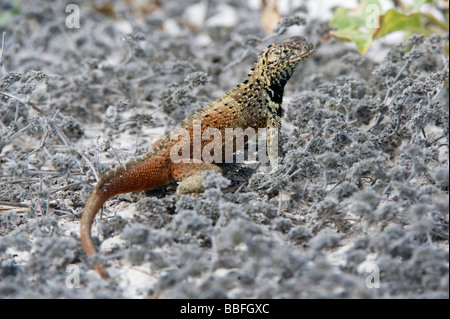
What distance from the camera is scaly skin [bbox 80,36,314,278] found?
325cm

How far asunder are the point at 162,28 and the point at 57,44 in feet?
6.14

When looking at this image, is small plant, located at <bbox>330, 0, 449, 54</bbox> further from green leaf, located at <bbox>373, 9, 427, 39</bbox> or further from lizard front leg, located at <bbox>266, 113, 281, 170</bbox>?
lizard front leg, located at <bbox>266, 113, 281, 170</bbox>

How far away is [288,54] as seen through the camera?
13.2 ft

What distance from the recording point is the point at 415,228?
2533 millimetres

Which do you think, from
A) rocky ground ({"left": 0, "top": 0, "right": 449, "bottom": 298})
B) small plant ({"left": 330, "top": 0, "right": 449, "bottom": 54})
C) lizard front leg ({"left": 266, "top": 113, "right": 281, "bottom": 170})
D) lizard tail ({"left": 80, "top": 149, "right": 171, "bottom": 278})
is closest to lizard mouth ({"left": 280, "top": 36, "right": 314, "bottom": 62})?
rocky ground ({"left": 0, "top": 0, "right": 449, "bottom": 298})

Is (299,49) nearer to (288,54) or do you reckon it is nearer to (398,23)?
(288,54)

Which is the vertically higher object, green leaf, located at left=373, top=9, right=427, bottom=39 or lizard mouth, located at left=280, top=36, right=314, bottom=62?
green leaf, located at left=373, top=9, right=427, bottom=39

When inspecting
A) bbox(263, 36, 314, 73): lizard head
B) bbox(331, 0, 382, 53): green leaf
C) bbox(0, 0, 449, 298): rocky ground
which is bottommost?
bbox(0, 0, 449, 298): rocky ground

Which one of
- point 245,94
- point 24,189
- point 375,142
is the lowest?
point 24,189

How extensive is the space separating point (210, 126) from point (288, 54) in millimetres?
1023

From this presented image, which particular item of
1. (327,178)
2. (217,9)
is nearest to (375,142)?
(327,178)

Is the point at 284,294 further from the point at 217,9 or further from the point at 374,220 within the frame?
the point at 217,9

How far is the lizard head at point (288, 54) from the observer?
13.2 ft

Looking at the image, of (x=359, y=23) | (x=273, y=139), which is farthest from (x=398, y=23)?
(x=273, y=139)
